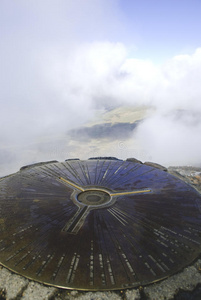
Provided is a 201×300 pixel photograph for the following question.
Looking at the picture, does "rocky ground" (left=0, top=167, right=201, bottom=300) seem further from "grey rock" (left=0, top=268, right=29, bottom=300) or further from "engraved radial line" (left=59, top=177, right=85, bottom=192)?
"engraved radial line" (left=59, top=177, right=85, bottom=192)

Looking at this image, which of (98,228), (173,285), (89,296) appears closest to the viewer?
(89,296)

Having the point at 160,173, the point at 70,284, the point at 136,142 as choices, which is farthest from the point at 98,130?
the point at 70,284

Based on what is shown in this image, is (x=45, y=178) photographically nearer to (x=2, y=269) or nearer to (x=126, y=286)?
(x=2, y=269)

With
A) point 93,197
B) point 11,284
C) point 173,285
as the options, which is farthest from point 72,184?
point 173,285

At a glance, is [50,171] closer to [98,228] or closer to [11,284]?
[98,228]

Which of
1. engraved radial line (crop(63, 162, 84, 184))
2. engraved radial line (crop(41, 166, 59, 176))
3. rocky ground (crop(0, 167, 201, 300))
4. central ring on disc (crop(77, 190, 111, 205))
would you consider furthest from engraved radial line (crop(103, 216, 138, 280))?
engraved radial line (crop(41, 166, 59, 176))
